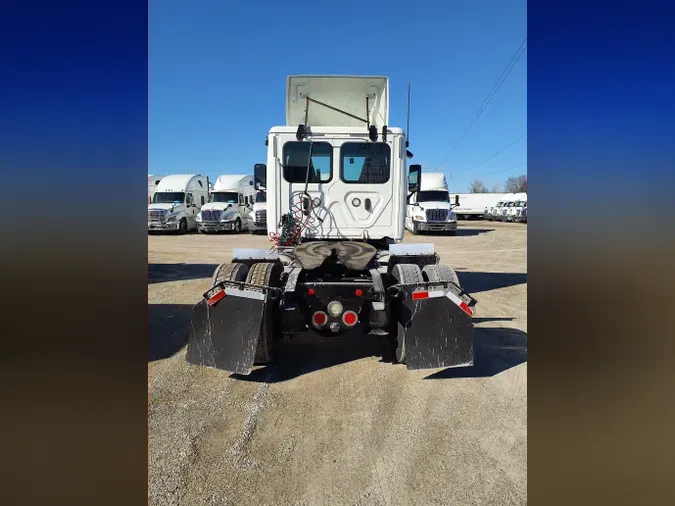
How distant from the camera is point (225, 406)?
3.81 metres

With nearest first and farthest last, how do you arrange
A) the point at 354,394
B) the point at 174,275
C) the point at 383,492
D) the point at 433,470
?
the point at 383,492 < the point at 433,470 < the point at 354,394 < the point at 174,275

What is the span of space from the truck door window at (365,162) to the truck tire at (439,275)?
1836mm

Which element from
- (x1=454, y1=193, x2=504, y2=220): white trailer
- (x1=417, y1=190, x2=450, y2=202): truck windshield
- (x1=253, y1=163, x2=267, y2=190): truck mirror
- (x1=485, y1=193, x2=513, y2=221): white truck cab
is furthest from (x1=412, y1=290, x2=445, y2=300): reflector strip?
(x1=454, y1=193, x2=504, y2=220): white trailer

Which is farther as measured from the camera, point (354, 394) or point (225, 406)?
point (354, 394)

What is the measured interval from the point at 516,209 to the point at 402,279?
117ft

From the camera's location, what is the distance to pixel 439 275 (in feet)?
14.6

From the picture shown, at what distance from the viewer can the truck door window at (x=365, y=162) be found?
5.91m

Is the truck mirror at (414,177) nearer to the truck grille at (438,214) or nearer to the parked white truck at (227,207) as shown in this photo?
the parked white truck at (227,207)

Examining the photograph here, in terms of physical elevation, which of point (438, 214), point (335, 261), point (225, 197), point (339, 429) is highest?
point (225, 197)

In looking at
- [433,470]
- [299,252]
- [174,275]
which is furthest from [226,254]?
[433,470]

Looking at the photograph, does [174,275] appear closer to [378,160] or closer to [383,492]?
[378,160]

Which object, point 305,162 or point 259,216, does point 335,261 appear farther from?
point 259,216

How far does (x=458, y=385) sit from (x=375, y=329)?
40.6 inches

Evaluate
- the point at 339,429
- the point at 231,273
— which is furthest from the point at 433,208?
the point at 339,429
